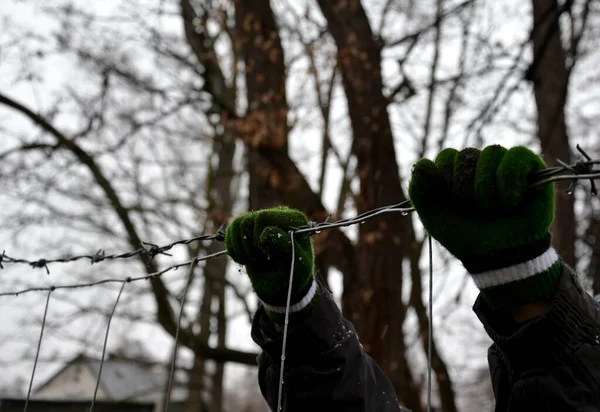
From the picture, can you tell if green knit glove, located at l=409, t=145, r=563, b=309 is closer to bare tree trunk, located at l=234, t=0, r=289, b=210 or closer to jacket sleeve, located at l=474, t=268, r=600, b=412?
jacket sleeve, located at l=474, t=268, r=600, b=412

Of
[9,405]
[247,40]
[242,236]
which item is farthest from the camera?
[9,405]

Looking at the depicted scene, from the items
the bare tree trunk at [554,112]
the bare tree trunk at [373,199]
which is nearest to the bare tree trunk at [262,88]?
the bare tree trunk at [373,199]

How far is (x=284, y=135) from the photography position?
4.85m

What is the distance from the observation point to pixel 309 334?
49.7 inches

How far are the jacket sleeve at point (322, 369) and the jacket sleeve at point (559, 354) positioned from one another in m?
0.40

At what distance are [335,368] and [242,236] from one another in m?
0.39

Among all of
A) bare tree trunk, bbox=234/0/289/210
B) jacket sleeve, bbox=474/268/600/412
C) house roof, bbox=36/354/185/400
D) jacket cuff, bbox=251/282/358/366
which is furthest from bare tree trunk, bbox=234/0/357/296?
house roof, bbox=36/354/185/400

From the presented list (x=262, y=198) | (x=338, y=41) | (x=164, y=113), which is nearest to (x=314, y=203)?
(x=262, y=198)

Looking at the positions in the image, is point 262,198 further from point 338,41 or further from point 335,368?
point 335,368

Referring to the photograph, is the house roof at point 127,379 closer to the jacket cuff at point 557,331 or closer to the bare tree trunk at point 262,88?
the bare tree trunk at point 262,88

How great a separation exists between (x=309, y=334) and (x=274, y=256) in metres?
0.22

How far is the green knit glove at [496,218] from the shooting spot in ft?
2.87

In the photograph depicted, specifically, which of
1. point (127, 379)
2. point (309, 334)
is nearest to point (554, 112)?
point (309, 334)

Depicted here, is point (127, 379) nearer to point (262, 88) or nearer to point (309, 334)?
point (262, 88)
